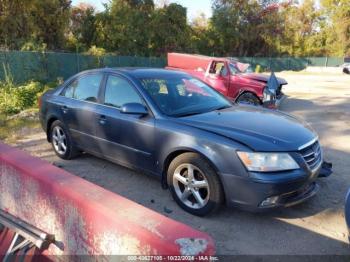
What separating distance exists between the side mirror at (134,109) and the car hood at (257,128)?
19.3 inches

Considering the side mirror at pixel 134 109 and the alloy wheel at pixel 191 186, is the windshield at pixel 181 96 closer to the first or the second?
the side mirror at pixel 134 109

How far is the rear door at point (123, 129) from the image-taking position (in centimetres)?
464

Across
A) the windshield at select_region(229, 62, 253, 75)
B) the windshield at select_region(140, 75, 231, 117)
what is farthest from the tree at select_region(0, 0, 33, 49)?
the windshield at select_region(140, 75, 231, 117)

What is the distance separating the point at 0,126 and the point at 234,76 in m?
6.69

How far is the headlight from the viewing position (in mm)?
3721

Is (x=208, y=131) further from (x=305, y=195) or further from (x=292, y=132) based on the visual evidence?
(x=305, y=195)

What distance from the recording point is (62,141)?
6246mm

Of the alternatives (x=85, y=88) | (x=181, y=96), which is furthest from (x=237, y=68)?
(x=181, y=96)

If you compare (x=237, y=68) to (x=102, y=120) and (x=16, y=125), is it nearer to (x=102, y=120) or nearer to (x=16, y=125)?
(x=16, y=125)

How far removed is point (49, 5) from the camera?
20.0 meters

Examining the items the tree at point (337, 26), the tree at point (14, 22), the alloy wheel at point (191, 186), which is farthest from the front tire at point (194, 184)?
the tree at point (337, 26)

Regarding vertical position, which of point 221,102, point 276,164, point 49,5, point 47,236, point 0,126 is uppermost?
point 49,5

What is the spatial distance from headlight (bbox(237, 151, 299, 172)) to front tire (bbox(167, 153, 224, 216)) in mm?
380

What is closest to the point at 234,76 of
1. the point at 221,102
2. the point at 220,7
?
the point at 221,102
